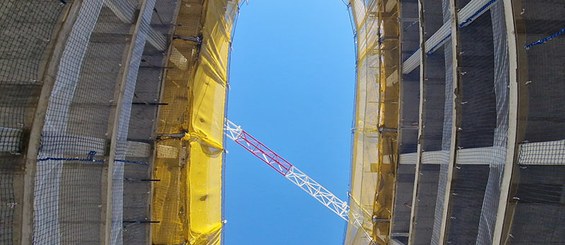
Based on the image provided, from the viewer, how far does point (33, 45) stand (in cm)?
805

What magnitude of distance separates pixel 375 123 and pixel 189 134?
6962mm

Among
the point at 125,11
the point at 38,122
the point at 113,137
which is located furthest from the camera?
the point at 125,11

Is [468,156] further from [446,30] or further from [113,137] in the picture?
[113,137]

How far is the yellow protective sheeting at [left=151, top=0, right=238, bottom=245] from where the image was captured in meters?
13.1

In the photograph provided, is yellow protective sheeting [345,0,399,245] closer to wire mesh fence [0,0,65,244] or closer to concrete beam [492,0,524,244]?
concrete beam [492,0,524,244]

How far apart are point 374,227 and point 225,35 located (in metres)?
8.97

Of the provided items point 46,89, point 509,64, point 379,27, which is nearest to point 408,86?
point 379,27

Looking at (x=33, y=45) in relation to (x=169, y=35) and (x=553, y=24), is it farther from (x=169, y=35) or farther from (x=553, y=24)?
(x=553, y=24)

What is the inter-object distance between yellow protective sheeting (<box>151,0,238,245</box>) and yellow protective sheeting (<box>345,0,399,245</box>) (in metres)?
5.50

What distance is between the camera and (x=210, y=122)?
51.3 feet

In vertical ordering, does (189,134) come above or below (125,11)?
below

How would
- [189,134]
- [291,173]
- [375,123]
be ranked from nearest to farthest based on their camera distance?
[189,134] < [375,123] < [291,173]

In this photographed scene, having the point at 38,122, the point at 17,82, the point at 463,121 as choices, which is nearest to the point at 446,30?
the point at 463,121

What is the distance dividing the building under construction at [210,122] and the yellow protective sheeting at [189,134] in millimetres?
45
